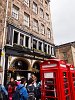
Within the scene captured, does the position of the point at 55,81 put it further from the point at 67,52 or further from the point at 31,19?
the point at 67,52

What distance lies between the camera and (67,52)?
1465 inches

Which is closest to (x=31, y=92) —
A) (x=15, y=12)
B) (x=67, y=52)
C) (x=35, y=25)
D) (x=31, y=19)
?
(x=15, y=12)

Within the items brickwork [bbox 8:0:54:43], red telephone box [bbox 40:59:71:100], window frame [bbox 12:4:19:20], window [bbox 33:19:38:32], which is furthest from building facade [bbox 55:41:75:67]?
red telephone box [bbox 40:59:71:100]

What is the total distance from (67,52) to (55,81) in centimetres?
3025

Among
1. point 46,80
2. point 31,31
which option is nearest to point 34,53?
point 31,31

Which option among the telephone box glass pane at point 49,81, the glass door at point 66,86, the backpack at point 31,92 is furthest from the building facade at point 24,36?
the glass door at point 66,86

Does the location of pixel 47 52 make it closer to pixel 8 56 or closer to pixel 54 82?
pixel 8 56

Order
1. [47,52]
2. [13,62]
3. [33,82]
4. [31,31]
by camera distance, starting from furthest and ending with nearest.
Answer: [47,52]
[31,31]
[13,62]
[33,82]

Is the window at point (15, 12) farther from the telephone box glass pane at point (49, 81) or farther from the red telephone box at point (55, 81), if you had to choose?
the telephone box glass pane at point (49, 81)

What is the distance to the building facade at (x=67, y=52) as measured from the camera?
1416 inches

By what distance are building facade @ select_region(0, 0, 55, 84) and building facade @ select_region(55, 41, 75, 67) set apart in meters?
13.0

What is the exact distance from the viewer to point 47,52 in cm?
2295

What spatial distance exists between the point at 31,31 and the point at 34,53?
322 cm

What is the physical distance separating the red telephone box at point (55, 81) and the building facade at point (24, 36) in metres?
7.21
